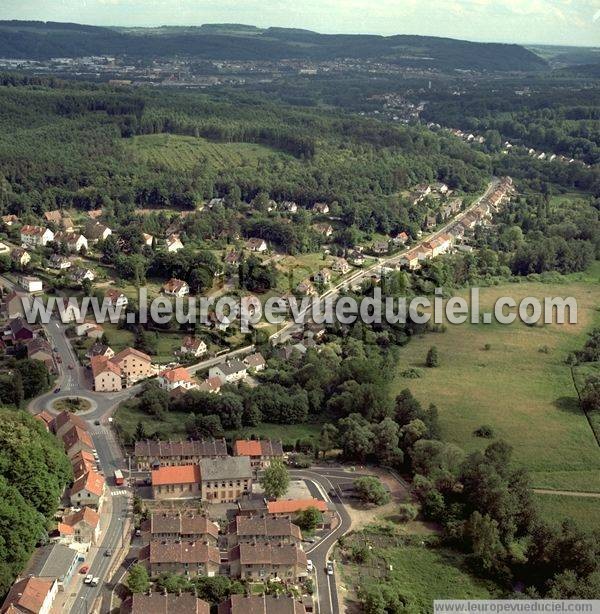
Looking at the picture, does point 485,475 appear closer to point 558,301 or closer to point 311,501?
point 311,501

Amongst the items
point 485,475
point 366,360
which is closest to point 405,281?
point 366,360

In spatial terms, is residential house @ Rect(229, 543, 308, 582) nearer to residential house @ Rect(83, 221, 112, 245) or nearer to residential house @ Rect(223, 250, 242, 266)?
residential house @ Rect(223, 250, 242, 266)

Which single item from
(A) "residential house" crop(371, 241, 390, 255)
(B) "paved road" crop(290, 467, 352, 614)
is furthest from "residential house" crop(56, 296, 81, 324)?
(A) "residential house" crop(371, 241, 390, 255)

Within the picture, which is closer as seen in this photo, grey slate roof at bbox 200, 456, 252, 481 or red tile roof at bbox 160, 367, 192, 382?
grey slate roof at bbox 200, 456, 252, 481

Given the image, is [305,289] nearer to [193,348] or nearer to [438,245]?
[193,348]

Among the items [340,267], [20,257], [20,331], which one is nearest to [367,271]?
[340,267]

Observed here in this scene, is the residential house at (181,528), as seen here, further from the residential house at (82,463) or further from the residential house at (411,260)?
the residential house at (411,260)
